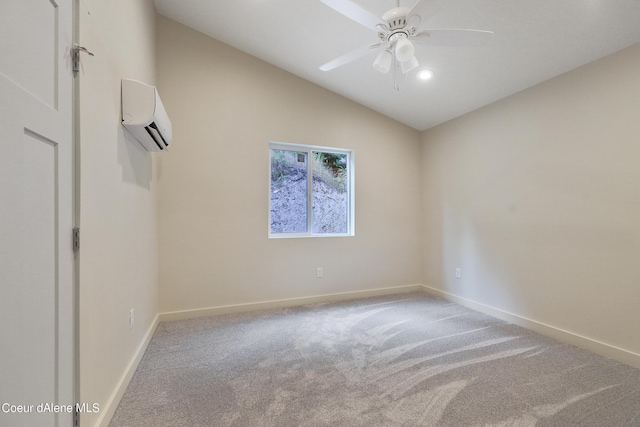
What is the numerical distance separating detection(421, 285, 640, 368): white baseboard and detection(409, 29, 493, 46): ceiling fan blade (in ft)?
8.28

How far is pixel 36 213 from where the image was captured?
930 mm

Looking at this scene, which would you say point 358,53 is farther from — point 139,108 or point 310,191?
point 310,191

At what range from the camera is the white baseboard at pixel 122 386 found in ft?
4.68

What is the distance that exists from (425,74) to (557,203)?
1743 mm

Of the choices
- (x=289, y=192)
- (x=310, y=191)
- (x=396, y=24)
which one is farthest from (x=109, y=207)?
(x=310, y=191)

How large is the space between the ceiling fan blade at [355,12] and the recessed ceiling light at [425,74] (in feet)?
4.43

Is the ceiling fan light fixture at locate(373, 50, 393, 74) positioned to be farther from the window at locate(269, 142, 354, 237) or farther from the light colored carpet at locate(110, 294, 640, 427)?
the light colored carpet at locate(110, 294, 640, 427)

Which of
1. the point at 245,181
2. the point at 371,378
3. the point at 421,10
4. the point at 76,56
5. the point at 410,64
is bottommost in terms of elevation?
the point at 371,378

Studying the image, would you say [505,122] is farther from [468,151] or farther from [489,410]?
[489,410]

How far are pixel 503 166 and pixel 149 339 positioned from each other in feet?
12.7

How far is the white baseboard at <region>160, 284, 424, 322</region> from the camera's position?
9.70 feet

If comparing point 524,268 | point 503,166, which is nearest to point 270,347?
point 524,268

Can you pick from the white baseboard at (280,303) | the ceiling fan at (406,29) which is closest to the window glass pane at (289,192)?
the white baseboard at (280,303)

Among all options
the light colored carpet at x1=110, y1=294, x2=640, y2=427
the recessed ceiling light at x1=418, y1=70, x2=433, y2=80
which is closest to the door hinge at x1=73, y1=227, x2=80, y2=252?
the light colored carpet at x1=110, y1=294, x2=640, y2=427
